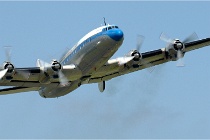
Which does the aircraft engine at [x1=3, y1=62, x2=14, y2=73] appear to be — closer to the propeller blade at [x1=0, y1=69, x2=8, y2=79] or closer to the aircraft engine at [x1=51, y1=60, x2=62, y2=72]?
the propeller blade at [x1=0, y1=69, x2=8, y2=79]

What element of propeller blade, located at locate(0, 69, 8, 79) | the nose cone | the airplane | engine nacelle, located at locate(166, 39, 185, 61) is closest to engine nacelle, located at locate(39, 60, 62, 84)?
the airplane

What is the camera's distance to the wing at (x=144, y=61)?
5647 centimetres

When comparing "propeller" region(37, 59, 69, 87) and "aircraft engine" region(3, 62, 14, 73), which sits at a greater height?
"aircraft engine" region(3, 62, 14, 73)

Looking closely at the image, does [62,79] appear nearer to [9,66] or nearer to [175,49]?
[9,66]

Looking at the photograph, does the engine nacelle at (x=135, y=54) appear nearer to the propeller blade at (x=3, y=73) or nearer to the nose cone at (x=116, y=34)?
the nose cone at (x=116, y=34)

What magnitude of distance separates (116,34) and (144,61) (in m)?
7.23

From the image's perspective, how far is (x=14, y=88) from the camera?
58.0m

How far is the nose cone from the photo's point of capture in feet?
169

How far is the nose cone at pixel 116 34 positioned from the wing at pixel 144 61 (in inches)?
177

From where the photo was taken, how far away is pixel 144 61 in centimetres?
5784

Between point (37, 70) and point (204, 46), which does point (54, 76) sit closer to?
point (37, 70)

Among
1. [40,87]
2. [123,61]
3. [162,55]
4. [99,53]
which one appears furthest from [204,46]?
[40,87]

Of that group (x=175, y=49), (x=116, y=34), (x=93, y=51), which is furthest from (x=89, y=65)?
(x=175, y=49)

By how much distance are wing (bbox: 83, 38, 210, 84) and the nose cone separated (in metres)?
4.48
